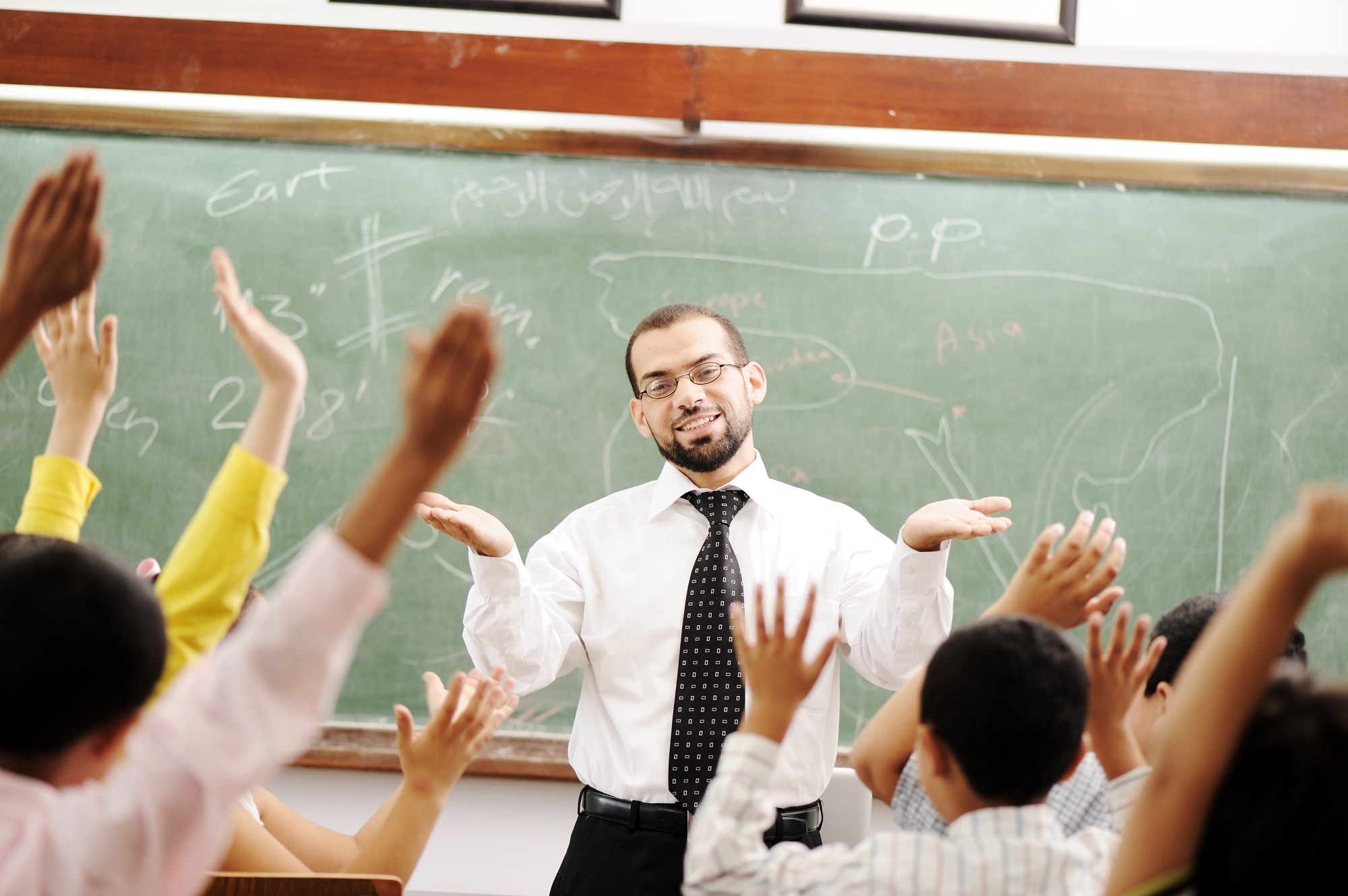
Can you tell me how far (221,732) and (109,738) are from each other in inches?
8.2

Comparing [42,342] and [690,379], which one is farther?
[690,379]

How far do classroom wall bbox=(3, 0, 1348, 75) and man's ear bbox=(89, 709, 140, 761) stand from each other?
2.38 m

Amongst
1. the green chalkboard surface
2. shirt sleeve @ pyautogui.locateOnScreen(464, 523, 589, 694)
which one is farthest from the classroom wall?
shirt sleeve @ pyautogui.locateOnScreen(464, 523, 589, 694)

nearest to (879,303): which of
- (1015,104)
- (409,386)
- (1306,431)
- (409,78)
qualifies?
(1015,104)

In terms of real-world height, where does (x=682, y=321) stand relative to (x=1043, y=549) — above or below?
above

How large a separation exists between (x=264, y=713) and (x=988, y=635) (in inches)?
28.3

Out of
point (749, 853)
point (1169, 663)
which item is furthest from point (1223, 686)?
point (1169, 663)

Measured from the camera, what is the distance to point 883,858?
1.04 meters

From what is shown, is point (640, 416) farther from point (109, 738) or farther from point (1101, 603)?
point (109, 738)

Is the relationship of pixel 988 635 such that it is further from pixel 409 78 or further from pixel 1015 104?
pixel 409 78

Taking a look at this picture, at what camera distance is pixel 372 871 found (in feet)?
4.31

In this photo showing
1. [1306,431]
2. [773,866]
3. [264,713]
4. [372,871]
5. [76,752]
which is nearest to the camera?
[264,713]

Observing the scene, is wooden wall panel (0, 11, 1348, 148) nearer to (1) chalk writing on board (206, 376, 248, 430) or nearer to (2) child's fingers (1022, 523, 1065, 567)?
(1) chalk writing on board (206, 376, 248, 430)

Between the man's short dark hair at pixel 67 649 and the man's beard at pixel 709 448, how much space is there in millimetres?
1312
